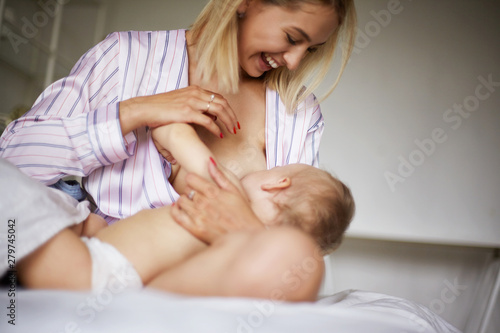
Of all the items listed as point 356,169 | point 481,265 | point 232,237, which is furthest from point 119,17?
point 481,265

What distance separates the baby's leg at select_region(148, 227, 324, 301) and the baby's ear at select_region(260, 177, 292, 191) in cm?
21

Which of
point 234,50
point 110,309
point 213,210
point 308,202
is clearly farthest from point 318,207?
point 234,50

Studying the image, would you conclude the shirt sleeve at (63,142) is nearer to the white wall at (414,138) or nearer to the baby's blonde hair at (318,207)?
the baby's blonde hair at (318,207)

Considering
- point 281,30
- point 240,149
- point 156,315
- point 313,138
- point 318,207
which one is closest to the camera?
point 156,315

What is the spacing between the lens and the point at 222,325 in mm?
509

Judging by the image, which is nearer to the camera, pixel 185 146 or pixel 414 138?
pixel 185 146

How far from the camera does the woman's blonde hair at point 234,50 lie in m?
1.09

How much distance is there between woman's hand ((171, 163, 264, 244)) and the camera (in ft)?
2.30

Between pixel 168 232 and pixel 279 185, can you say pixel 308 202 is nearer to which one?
pixel 279 185

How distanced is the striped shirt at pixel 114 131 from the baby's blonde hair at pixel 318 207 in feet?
1.03

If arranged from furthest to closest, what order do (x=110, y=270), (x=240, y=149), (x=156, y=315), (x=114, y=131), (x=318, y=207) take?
(x=240, y=149) < (x=114, y=131) < (x=318, y=207) < (x=110, y=270) < (x=156, y=315)

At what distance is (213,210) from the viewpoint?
719mm

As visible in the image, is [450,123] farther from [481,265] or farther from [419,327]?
[419,327]

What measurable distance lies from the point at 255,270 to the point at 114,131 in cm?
49
